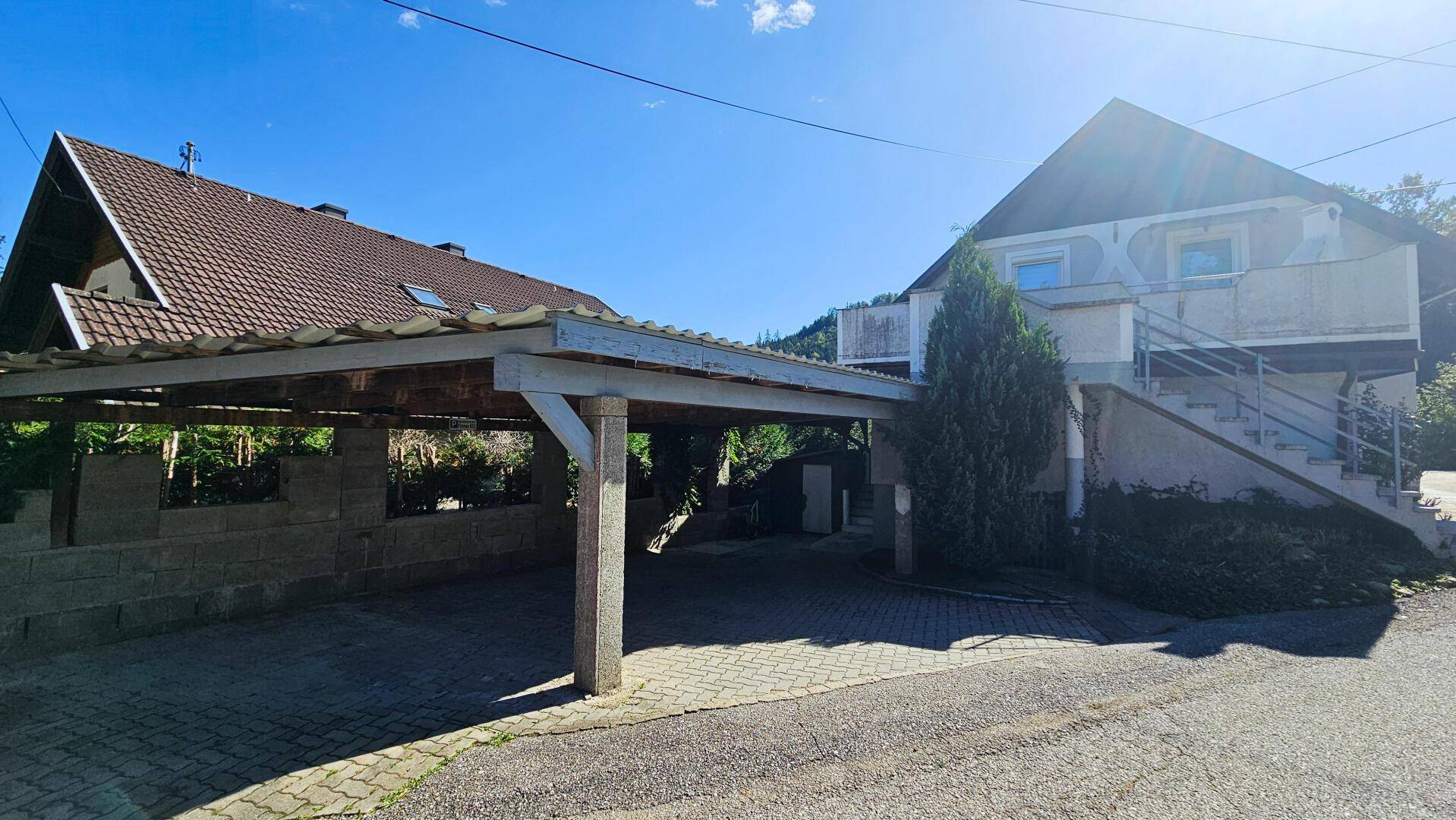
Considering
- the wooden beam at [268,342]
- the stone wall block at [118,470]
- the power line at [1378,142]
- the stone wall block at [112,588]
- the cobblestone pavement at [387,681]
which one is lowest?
the cobblestone pavement at [387,681]

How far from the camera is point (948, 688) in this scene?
15.4ft

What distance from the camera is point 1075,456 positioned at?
904 centimetres

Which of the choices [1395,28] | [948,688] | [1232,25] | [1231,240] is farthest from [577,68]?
[1395,28]

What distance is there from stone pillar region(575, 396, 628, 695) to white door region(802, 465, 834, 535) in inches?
395

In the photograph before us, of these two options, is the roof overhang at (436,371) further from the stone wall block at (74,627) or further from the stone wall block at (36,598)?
the stone wall block at (74,627)

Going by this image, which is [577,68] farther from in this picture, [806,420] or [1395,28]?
[1395,28]

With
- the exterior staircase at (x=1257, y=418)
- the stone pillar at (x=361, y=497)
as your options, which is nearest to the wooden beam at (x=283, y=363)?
the stone pillar at (x=361, y=497)

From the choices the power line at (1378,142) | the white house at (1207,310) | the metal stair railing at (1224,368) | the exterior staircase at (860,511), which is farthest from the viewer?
the exterior staircase at (860,511)

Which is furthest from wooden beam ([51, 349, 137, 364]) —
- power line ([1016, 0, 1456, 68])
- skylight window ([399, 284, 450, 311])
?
power line ([1016, 0, 1456, 68])

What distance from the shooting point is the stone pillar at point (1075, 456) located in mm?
9016

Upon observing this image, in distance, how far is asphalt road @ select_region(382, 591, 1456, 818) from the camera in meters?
3.22

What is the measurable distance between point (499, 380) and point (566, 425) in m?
0.61

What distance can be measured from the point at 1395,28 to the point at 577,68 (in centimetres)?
1280

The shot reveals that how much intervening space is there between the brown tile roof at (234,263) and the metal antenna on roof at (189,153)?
0.52 meters
